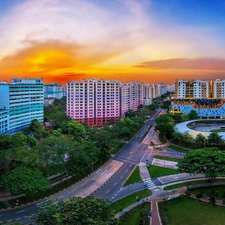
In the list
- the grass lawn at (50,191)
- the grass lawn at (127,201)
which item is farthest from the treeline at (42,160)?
the grass lawn at (127,201)

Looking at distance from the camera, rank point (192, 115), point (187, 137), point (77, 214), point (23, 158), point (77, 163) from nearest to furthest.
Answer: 1. point (77, 214)
2. point (23, 158)
3. point (77, 163)
4. point (187, 137)
5. point (192, 115)

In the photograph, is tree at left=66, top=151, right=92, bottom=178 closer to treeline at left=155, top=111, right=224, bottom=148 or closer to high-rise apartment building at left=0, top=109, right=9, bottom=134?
treeline at left=155, top=111, right=224, bottom=148

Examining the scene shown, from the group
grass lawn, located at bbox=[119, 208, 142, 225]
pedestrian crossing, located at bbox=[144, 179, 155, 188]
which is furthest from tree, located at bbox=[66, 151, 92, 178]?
grass lawn, located at bbox=[119, 208, 142, 225]

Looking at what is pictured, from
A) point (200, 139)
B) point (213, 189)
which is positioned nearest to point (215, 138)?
point (200, 139)

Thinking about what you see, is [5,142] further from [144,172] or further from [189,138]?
[189,138]

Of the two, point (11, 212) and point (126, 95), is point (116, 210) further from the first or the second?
point (126, 95)

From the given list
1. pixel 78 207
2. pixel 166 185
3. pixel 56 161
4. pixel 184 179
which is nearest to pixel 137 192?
pixel 166 185
